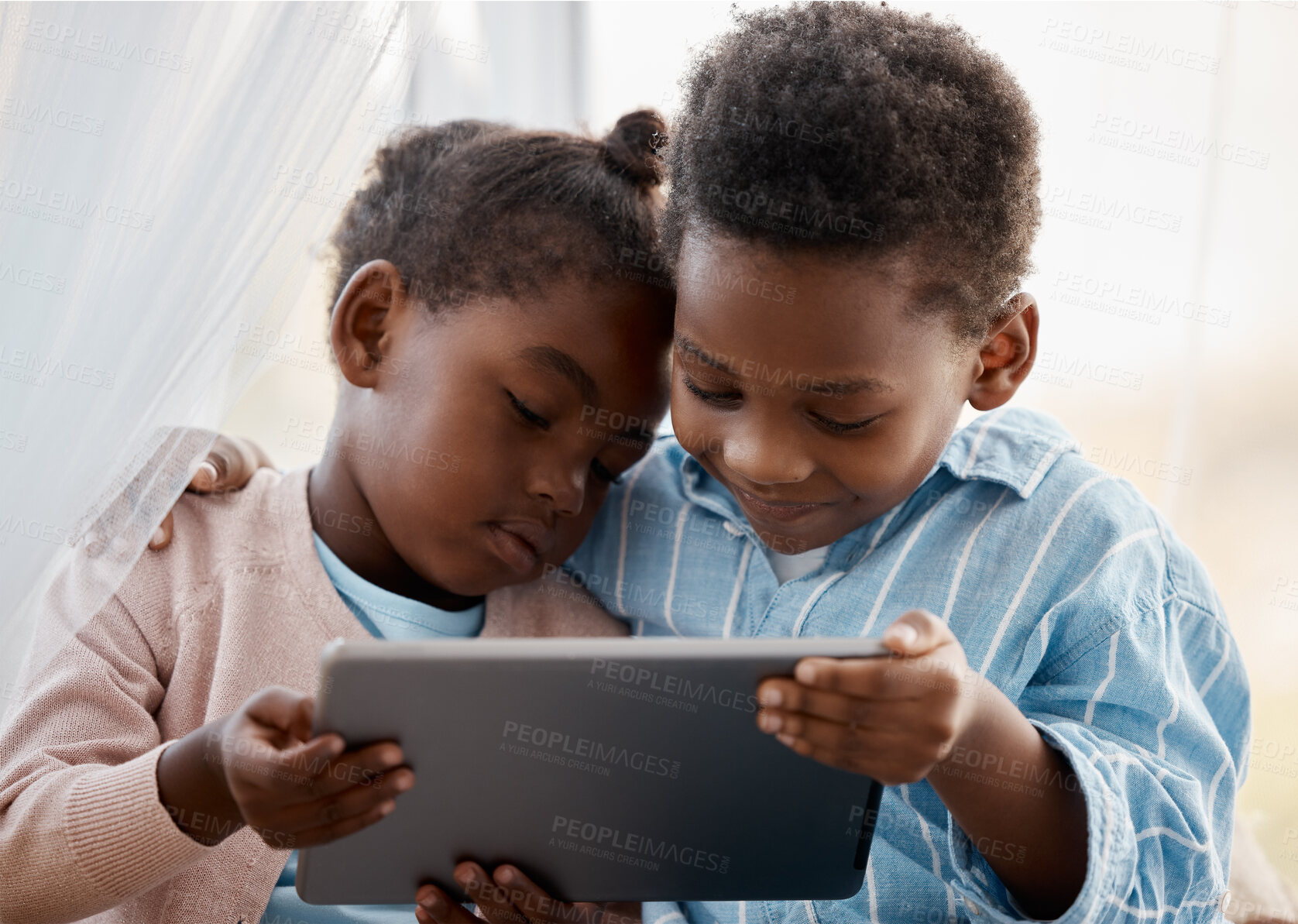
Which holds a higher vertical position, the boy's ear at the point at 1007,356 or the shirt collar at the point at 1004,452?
the boy's ear at the point at 1007,356

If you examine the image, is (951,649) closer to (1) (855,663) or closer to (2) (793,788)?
(1) (855,663)

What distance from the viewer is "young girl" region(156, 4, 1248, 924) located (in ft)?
3.04

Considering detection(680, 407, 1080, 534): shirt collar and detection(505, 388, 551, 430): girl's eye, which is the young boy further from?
detection(505, 388, 551, 430): girl's eye

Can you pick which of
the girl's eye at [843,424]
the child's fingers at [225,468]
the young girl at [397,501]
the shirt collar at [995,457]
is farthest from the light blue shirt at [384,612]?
the girl's eye at [843,424]

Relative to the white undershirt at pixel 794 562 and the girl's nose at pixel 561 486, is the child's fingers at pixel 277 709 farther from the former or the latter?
the white undershirt at pixel 794 562

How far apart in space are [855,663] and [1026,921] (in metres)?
0.38

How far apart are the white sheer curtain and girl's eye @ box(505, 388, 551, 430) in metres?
0.28

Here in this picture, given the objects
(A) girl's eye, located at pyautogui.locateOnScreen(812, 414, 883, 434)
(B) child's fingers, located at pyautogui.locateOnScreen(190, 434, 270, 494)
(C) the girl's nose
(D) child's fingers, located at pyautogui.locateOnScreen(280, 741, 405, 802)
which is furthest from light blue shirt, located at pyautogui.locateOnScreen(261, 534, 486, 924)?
(A) girl's eye, located at pyautogui.locateOnScreen(812, 414, 883, 434)

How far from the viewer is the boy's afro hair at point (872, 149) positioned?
934 millimetres

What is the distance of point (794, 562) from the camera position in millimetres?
1288

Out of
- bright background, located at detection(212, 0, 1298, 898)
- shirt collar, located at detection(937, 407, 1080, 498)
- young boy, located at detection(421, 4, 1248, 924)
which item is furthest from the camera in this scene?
bright background, located at detection(212, 0, 1298, 898)

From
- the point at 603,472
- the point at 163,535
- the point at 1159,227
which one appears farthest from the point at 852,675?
the point at 1159,227

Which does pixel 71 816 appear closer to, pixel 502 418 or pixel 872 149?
pixel 502 418

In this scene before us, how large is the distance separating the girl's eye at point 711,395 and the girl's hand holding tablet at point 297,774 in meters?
0.44
